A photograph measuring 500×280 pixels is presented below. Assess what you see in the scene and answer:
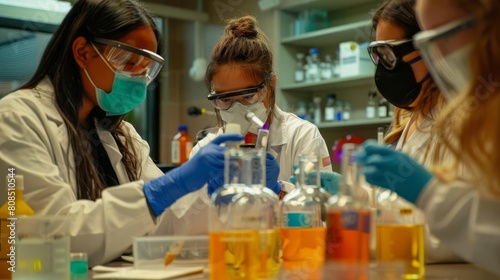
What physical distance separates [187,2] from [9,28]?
1.80m

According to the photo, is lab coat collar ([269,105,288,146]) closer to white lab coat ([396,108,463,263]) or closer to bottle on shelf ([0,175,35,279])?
white lab coat ([396,108,463,263])

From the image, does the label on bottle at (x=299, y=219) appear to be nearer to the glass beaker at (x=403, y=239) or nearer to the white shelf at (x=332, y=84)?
the glass beaker at (x=403, y=239)

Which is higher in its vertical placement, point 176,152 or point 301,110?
point 301,110

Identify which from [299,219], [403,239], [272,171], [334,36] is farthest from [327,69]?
[403,239]

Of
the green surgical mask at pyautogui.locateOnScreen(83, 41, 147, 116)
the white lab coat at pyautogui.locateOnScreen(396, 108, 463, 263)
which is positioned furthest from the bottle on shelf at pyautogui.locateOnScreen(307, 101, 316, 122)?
the green surgical mask at pyautogui.locateOnScreen(83, 41, 147, 116)

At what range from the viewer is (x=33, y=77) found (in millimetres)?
1817

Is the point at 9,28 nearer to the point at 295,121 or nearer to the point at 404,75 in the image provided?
the point at 295,121

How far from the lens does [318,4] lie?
4.66m

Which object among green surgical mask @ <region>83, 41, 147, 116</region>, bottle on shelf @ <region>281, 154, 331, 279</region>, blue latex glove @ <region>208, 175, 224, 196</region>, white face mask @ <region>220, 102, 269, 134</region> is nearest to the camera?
bottle on shelf @ <region>281, 154, 331, 279</region>

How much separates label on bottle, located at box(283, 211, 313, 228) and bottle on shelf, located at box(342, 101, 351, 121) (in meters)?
3.34

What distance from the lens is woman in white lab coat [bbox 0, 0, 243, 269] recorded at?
4.83 ft

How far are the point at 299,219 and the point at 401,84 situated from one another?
0.80 m

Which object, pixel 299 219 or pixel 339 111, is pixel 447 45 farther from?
pixel 339 111

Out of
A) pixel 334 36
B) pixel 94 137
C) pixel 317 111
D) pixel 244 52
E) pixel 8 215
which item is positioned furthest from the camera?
pixel 317 111
